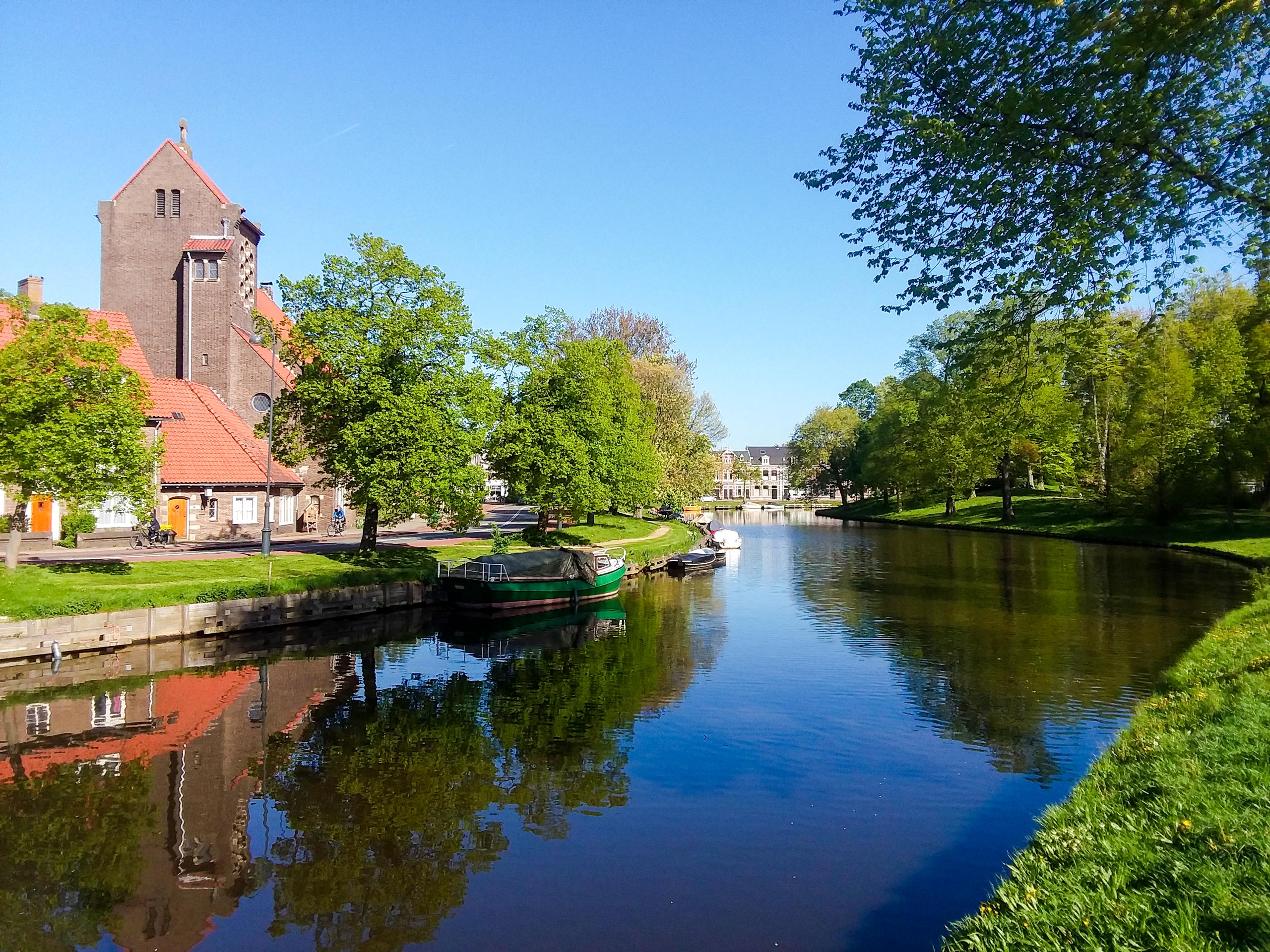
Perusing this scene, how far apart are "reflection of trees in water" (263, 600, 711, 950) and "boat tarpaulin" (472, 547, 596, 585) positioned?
9.00 meters

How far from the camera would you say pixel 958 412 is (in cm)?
3769

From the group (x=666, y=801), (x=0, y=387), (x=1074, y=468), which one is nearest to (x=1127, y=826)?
(x=666, y=801)

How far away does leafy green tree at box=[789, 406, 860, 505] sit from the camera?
114250 millimetres

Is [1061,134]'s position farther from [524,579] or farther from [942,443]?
[942,443]

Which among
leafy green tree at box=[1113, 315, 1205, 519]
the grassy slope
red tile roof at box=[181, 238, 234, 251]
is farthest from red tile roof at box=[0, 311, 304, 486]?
leafy green tree at box=[1113, 315, 1205, 519]

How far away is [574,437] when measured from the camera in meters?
43.6

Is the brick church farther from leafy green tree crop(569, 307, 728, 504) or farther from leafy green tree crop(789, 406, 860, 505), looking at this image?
leafy green tree crop(789, 406, 860, 505)

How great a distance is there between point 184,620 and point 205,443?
19626mm

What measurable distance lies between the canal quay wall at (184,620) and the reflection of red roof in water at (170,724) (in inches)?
129

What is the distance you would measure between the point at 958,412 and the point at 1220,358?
2010cm

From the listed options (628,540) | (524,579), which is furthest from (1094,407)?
(524,579)

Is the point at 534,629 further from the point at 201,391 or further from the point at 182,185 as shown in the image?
the point at 182,185

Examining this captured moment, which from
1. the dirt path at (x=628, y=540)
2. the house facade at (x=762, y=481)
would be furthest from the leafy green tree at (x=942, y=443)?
the house facade at (x=762, y=481)

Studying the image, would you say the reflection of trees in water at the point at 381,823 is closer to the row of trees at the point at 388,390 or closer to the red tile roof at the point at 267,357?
the row of trees at the point at 388,390
